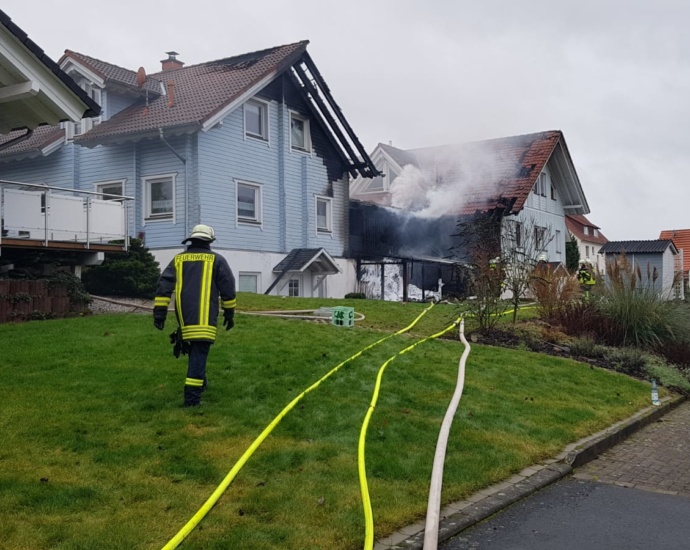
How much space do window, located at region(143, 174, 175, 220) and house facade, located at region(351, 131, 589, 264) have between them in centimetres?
1116

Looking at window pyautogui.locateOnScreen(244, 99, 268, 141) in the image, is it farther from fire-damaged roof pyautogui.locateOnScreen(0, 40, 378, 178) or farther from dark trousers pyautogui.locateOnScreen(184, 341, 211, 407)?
dark trousers pyautogui.locateOnScreen(184, 341, 211, 407)

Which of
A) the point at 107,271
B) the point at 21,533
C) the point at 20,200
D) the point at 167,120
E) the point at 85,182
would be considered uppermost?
the point at 167,120

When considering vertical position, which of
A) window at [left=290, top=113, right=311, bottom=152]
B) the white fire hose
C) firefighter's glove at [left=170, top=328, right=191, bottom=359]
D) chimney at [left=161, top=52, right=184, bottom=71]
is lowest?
the white fire hose

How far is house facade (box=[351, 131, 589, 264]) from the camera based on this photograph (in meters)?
30.5

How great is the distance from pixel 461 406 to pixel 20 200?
30.2 feet

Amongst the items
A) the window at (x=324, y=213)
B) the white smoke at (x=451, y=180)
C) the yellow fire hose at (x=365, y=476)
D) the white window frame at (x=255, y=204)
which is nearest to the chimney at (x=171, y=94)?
the white window frame at (x=255, y=204)

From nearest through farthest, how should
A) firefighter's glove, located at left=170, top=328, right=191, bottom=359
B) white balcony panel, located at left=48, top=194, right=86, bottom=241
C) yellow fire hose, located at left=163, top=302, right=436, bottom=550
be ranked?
yellow fire hose, located at left=163, top=302, right=436, bottom=550 < firefighter's glove, located at left=170, top=328, right=191, bottom=359 < white balcony panel, located at left=48, top=194, right=86, bottom=241

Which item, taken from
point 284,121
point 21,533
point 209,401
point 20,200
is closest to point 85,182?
point 284,121

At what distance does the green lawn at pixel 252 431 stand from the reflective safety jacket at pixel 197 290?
0.77 m

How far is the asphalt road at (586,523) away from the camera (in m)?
4.67

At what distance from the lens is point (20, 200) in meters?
13.1

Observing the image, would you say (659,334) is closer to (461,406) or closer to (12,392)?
(461,406)

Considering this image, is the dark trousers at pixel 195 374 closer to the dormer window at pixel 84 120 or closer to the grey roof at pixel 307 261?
the grey roof at pixel 307 261

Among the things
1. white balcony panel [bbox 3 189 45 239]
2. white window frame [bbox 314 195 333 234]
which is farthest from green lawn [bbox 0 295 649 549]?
white window frame [bbox 314 195 333 234]
